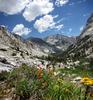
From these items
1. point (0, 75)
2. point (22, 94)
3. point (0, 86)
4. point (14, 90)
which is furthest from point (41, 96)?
point (0, 75)

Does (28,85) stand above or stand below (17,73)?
below

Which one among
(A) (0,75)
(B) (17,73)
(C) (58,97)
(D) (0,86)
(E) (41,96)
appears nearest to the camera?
(C) (58,97)

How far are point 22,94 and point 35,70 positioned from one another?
2.47 metres

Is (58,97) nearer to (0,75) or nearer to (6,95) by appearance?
(6,95)

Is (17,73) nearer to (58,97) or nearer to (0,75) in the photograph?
(0,75)

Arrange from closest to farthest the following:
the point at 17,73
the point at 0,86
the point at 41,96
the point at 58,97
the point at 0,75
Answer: the point at 58,97
the point at 41,96
the point at 0,86
the point at 17,73
the point at 0,75

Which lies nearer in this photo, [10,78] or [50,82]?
[50,82]

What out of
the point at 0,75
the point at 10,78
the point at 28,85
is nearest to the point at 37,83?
the point at 28,85

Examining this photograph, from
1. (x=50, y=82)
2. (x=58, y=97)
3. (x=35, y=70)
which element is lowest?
(x=58, y=97)

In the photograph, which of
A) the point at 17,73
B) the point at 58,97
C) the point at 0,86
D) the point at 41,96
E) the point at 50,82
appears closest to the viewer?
the point at 58,97

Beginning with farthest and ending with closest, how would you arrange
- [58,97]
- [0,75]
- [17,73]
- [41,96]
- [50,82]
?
[0,75]
[17,73]
[50,82]
[41,96]
[58,97]

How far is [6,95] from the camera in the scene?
10797 mm

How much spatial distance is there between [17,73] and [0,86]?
3.90 feet

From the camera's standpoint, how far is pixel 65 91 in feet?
30.5
